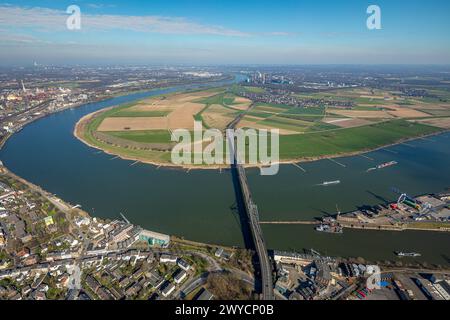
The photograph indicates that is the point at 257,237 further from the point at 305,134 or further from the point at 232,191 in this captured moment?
the point at 305,134

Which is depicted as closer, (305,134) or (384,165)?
(384,165)

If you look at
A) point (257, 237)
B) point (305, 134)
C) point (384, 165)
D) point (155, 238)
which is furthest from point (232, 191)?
point (305, 134)

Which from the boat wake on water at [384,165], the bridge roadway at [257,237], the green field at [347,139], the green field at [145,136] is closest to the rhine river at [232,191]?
the boat wake on water at [384,165]

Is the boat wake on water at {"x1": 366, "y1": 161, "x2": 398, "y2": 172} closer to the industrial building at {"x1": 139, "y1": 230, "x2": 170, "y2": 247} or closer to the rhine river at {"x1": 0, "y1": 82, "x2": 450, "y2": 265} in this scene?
the rhine river at {"x1": 0, "y1": 82, "x2": 450, "y2": 265}

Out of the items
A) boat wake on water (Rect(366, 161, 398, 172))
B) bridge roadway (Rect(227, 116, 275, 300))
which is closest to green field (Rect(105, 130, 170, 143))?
bridge roadway (Rect(227, 116, 275, 300))

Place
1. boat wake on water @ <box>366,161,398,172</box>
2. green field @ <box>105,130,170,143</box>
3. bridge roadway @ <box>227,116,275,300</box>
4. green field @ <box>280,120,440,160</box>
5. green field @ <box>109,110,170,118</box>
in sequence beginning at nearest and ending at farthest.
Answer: bridge roadway @ <box>227,116,275,300</box> < boat wake on water @ <box>366,161,398,172</box> < green field @ <box>280,120,440,160</box> < green field @ <box>105,130,170,143</box> < green field @ <box>109,110,170,118</box>

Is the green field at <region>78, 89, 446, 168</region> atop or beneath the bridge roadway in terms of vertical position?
atop

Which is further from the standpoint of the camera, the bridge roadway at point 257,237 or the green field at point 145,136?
the green field at point 145,136

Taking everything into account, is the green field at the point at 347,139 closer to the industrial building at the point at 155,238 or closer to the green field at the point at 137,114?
the industrial building at the point at 155,238

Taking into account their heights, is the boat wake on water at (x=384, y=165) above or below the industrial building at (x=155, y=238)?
above
